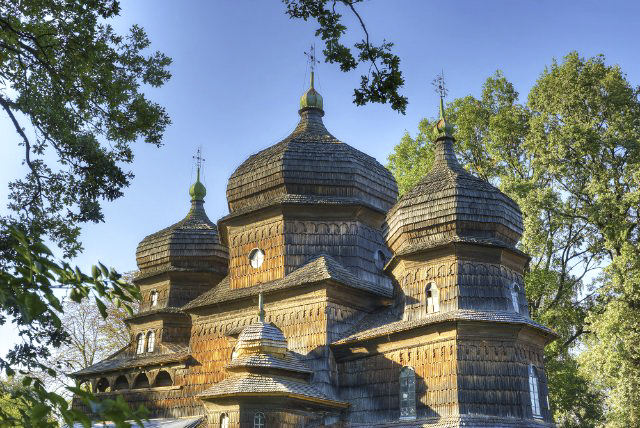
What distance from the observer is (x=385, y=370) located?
18219 millimetres

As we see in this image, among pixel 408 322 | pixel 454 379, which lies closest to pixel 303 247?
pixel 408 322

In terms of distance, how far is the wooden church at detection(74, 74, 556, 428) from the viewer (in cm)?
1709

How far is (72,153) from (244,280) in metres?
12.2

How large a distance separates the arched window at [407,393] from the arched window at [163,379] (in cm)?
961

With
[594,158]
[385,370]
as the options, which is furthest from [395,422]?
[594,158]

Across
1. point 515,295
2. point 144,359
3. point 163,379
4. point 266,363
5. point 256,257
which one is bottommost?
point 266,363

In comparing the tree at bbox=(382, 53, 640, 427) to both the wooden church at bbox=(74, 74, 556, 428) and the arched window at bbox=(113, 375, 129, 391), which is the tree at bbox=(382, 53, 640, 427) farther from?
the arched window at bbox=(113, 375, 129, 391)

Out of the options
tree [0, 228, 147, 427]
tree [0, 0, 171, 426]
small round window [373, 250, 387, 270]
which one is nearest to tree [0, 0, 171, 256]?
tree [0, 0, 171, 426]

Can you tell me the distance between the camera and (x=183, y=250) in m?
27.0

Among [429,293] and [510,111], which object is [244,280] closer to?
[429,293]

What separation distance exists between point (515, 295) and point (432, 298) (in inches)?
91.4

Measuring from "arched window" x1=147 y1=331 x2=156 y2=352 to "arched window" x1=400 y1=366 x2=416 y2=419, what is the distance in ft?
38.4

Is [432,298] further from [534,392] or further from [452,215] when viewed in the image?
[534,392]

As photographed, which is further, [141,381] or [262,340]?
[141,381]
